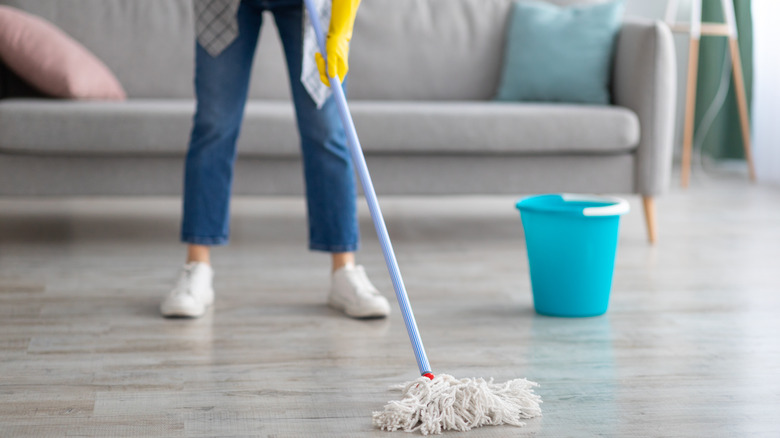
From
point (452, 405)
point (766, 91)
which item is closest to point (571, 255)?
point (452, 405)

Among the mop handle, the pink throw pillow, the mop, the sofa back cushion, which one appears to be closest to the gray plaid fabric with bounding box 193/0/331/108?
the mop handle

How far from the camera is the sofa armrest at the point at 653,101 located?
8.10 feet

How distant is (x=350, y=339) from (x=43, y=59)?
1.42m

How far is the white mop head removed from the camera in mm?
1129

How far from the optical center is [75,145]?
229 centimetres

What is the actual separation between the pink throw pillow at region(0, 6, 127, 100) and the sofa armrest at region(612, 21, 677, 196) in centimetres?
158

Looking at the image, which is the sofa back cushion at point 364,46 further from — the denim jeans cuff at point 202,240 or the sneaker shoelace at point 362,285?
the sneaker shoelace at point 362,285

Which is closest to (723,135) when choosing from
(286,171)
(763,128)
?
(763,128)

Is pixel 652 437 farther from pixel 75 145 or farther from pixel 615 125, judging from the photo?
pixel 75 145

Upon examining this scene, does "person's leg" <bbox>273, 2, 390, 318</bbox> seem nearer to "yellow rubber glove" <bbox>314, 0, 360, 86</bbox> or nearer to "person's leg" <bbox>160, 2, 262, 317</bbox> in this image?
"person's leg" <bbox>160, 2, 262, 317</bbox>

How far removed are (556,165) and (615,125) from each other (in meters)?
0.20

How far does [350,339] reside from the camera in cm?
156

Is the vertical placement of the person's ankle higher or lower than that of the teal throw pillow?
lower

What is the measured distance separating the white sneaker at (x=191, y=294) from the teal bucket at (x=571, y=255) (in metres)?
0.65
